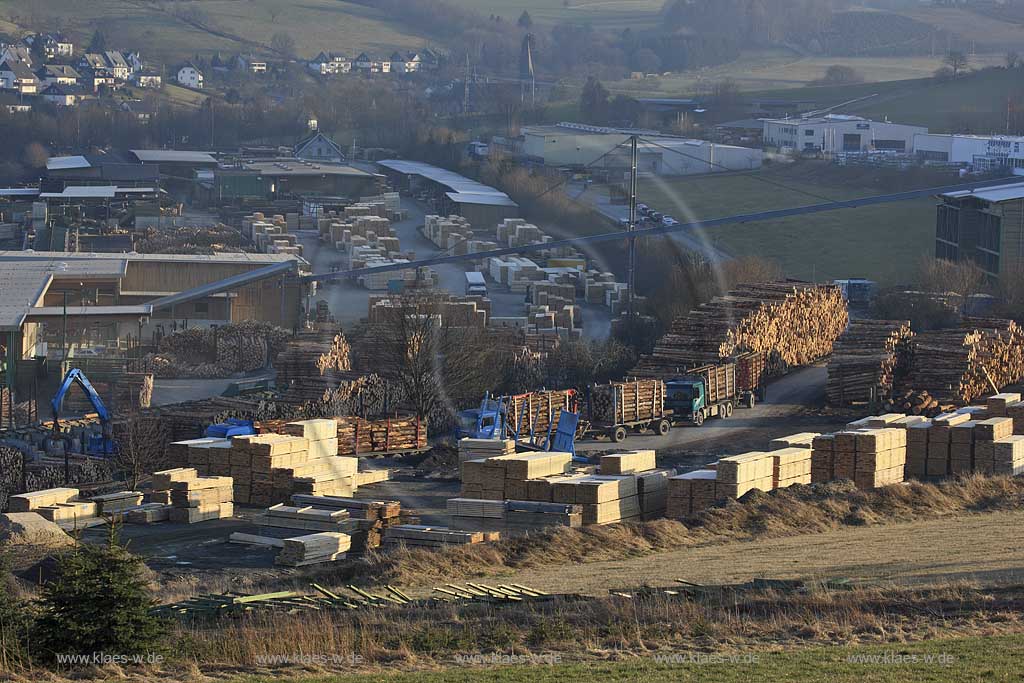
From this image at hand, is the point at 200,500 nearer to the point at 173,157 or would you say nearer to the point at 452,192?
the point at 452,192

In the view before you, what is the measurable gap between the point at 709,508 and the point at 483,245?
2496 centimetres

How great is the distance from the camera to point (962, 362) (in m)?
21.0

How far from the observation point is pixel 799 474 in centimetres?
1480

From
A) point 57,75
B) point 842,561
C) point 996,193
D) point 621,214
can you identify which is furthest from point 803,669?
point 57,75

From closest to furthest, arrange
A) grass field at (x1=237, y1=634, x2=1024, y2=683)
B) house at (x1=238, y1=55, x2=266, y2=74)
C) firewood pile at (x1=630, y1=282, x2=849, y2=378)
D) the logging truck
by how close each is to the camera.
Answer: grass field at (x1=237, y1=634, x2=1024, y2=683)
the logging truck
firewood pile at (x1=630, y1=282, x2=849, y2=378)
house at (x1=238, y1=55, x2=266, y2=74)

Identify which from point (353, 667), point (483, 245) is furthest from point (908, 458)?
point (483, 245)

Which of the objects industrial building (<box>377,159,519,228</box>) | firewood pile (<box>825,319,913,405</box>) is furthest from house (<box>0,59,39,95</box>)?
firewood pile (<box>825,319,913,405</box>)

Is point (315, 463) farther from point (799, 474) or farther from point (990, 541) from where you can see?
point (990, 541)

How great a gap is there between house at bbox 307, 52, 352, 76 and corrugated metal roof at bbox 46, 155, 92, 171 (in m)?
50.9

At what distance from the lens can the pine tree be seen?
26.3ft

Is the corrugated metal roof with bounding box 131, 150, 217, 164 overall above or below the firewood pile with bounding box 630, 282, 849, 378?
above

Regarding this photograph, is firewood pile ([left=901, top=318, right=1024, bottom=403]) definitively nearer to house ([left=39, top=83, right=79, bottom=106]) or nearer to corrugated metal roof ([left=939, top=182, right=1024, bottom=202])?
corrugated metal roof ([left=939, top=182, right=1024, bottom=202])

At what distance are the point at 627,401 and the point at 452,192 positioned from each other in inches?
1213

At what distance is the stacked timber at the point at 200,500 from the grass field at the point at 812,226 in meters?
22.7
